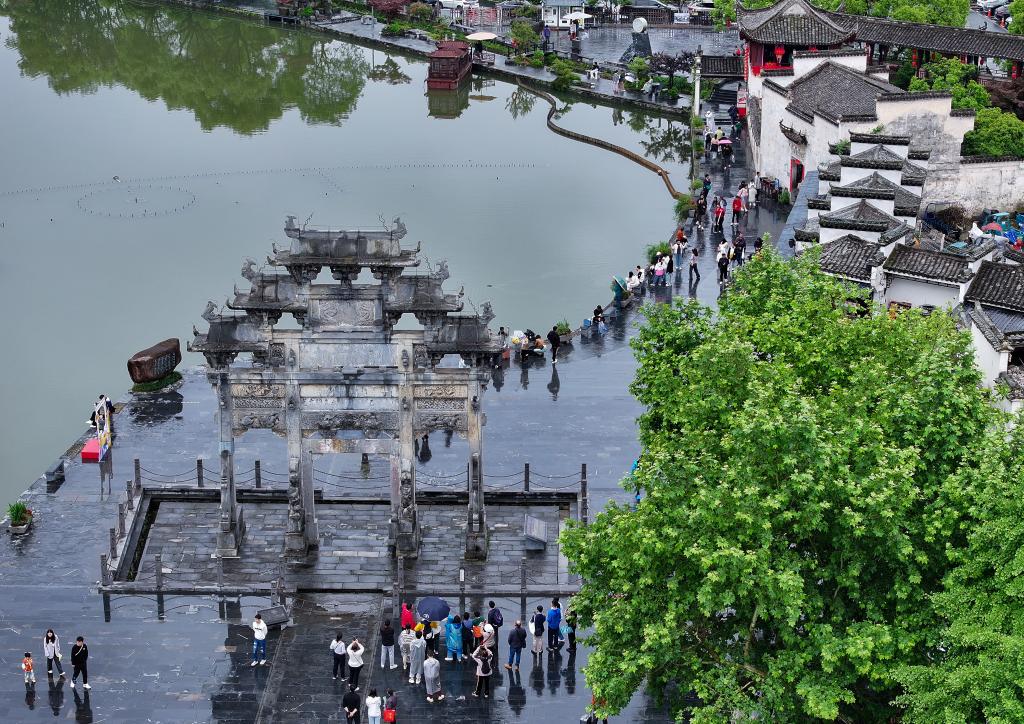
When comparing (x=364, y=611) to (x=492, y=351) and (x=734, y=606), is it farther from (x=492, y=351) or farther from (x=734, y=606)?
(x=734, y=606)

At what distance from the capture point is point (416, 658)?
4144 centimetres

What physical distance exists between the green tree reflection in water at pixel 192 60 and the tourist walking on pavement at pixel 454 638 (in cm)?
6435

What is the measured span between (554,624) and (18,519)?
59.4ft

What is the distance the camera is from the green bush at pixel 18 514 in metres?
48.8

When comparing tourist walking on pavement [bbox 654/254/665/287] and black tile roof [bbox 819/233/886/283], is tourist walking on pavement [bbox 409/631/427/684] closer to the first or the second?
black tile roof [bbox 819/233/886/283]

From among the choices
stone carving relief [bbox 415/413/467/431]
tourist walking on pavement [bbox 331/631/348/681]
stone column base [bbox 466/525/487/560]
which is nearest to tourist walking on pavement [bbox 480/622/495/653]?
tourist walking on pavement [bbox 331/631/348/681]

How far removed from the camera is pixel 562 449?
5494 cm

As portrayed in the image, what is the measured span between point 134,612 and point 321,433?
7.48 metres

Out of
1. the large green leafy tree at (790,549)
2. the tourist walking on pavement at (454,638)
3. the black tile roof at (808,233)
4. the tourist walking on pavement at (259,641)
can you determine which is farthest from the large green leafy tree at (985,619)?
the black tile roof at (808,233)

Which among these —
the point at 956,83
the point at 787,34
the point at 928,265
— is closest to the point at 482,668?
the point at 928,265

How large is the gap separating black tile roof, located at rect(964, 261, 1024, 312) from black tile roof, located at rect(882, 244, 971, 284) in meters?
0.55

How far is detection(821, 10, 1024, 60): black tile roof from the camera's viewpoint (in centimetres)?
9156

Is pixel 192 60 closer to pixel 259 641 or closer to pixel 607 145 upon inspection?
pixel 607 145

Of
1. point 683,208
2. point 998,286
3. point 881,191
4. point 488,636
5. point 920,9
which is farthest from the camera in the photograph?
point 920,9
